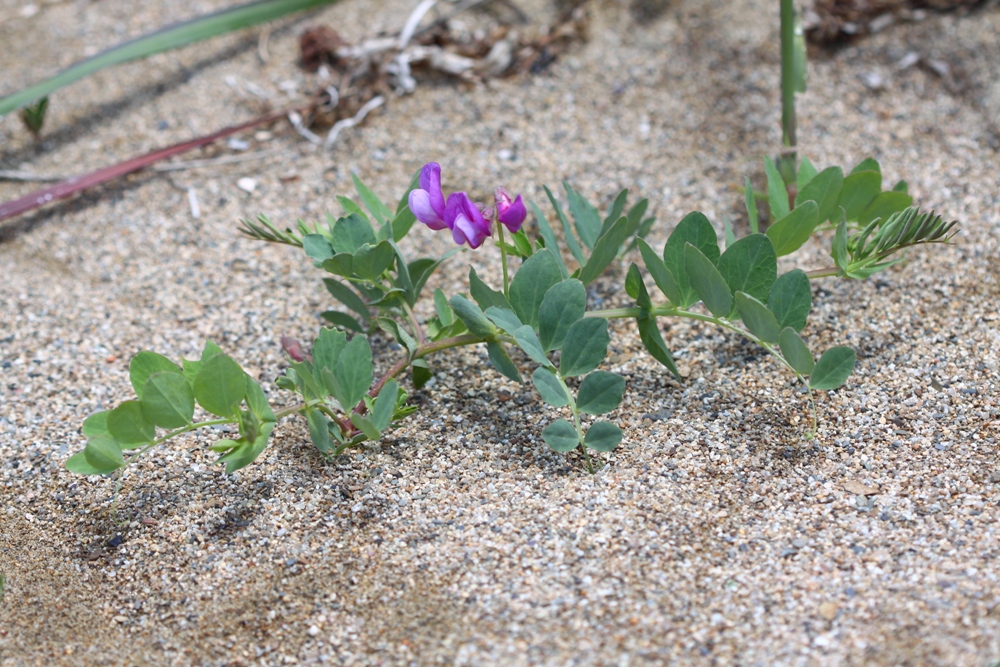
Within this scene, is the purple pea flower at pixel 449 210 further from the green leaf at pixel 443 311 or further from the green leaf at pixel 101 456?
the green leaf at pixel 101 456

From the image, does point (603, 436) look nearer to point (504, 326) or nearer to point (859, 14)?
point (504, 326)

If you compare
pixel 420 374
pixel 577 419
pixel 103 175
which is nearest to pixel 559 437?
pixel 577 419

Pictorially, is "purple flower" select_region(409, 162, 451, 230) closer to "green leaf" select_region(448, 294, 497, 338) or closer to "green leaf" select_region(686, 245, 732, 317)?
"green leaf" select_region(448, 294, 497, 338)

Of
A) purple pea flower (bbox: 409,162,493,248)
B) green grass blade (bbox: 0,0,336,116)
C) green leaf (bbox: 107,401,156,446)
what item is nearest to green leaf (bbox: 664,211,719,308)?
purple pea flower (bbox: 409,162,493,248)

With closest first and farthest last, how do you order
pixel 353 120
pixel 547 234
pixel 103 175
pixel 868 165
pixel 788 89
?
pixel 547 234 < pixel 868 165 < pixel 788 89 < pixel 103 175 < pixel 353 120

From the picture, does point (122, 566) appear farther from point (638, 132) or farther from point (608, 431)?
point (638, 132)

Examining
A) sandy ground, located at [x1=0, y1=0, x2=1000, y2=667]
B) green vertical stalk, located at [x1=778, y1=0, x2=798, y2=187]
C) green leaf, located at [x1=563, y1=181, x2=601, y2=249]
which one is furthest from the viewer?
green vertical stalk, located at [x1=778, y1=0, x2=798, y2=187]

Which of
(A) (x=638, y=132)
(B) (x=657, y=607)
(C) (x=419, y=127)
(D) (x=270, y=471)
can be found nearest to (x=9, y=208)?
(C) (x=419, y=127)
